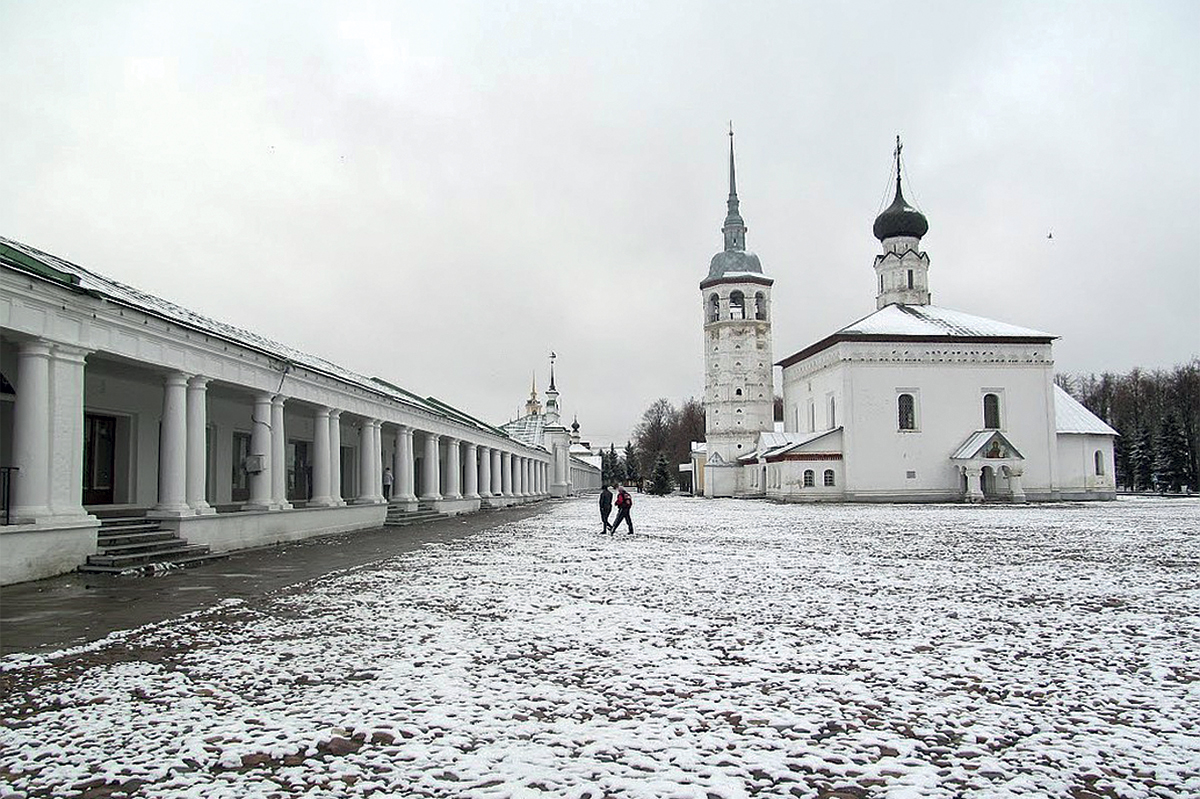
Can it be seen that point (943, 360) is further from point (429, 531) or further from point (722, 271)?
point (429, 531)

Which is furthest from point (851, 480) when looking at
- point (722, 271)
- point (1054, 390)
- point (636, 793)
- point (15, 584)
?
point (636, 793)

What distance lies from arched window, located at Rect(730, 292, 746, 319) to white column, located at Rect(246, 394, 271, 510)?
2368 inches

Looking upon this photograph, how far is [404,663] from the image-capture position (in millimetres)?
6832

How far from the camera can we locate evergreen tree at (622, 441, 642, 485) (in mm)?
124975

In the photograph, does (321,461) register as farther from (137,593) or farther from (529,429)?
(529,429)

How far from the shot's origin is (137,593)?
10.8 metres

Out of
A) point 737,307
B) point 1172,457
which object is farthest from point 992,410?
point 1172,457

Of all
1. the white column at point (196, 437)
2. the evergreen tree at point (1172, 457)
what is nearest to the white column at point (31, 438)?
the white column at point (196, 437)

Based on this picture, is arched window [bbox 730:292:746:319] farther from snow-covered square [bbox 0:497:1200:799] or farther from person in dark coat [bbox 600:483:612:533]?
snow-covered square [bbox 0:497:1200:799]

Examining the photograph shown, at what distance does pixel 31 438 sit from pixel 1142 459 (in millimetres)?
85078

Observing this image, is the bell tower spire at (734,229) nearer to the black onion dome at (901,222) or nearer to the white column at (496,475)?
the black onion dome at (901,222)

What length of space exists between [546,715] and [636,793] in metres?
1.37

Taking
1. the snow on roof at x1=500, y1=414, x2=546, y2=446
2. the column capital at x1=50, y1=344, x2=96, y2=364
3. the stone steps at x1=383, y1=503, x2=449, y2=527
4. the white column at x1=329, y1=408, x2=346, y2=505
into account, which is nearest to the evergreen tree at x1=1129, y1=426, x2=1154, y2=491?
the snow on roof at x1=500, y1=414, x2=546, y2=446

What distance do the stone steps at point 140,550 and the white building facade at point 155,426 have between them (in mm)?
305
